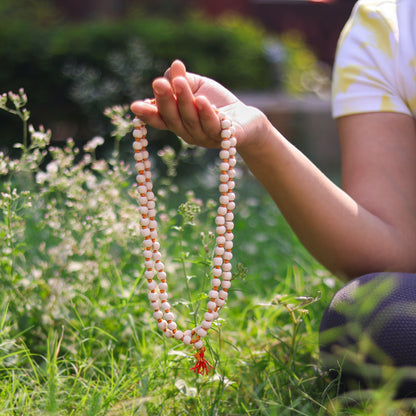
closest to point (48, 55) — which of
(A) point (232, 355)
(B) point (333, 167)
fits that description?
(B) point (333, 167)

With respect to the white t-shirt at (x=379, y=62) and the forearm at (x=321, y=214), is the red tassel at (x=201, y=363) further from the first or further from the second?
the white t-shirt at (x=379, y=62)

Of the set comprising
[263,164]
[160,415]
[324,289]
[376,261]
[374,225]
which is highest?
[263,164]

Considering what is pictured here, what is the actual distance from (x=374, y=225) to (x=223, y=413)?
0.68m

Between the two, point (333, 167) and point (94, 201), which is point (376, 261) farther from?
point (333, 167)

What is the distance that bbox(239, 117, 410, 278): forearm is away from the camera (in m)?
1.43

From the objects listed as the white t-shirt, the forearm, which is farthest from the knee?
the white t-shirt

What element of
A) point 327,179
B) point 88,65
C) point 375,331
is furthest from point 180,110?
point 88,65

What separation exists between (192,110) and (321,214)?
54 cm

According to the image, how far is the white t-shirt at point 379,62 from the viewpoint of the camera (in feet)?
5.88

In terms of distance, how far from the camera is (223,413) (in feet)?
4.49

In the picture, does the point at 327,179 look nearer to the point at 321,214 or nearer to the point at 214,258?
the point at 321,214

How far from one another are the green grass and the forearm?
16 cm

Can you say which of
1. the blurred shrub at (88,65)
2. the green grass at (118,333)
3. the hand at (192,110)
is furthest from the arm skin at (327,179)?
the blurred shrub at (88,65)

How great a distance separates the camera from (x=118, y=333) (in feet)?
5.52
